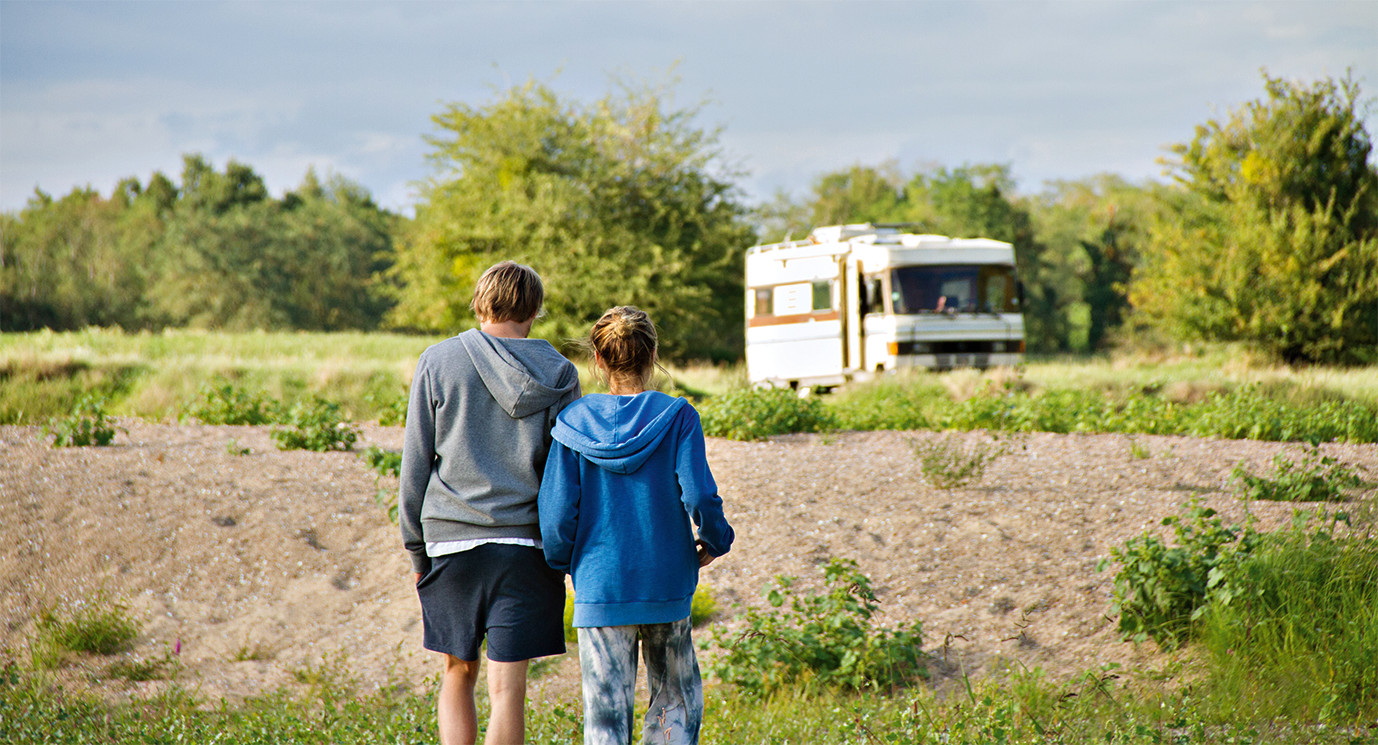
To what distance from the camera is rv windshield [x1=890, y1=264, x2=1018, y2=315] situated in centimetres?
1530

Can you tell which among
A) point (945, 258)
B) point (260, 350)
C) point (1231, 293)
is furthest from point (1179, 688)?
point (260, 350)

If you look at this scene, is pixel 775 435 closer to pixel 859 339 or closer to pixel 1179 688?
pixel 1179 688

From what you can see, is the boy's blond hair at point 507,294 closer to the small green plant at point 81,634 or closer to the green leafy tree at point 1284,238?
the small green plant at point 81,634

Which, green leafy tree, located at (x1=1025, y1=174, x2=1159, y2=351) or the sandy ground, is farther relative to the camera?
green leafy tree, located at (x1=1025, y1=174, x2=1159, y2=351)

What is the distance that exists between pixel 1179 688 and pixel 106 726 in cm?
413

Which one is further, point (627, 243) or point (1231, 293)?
point (627, 243)

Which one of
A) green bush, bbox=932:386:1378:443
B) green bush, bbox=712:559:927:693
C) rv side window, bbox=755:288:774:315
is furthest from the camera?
rv side window, bbox=755:288:774:315

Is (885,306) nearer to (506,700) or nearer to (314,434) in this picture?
(314,434)

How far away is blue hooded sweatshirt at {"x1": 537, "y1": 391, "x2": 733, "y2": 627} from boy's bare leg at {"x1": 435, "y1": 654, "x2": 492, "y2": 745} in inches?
16.9

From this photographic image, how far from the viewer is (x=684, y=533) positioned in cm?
274

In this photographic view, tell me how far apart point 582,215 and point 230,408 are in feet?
60.2

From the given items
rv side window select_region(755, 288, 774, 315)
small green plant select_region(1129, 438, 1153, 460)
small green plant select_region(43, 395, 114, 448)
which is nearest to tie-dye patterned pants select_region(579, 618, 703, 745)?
small green plant select_region(1129, 438, 1153, 460)

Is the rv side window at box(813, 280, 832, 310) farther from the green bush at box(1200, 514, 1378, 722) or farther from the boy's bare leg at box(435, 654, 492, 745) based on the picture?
the boy's bare leg at box(435, 654, 492, 745)

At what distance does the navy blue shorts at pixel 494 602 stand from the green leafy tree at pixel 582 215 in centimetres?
2377
